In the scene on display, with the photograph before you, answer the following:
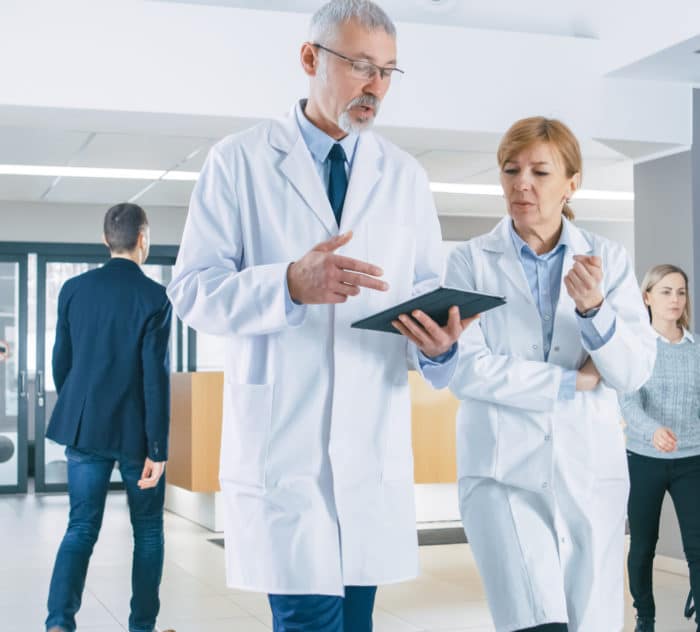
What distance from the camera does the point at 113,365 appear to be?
160 inches

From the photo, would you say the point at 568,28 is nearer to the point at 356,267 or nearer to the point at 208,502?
the point at 208,502

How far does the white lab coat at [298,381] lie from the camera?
6.34 ft

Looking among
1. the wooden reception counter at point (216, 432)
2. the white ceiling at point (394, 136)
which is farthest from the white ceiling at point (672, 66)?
the wooden reception counter at point (216, 432)

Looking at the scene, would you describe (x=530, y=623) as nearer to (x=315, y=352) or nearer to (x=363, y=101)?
(x=315, y=352)

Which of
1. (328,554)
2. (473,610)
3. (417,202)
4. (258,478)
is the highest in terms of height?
(417,202)

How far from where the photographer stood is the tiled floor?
5.05 meters

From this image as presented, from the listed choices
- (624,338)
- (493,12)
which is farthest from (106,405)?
(493,12)

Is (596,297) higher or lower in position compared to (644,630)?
higher

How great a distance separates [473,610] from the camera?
5.35 m

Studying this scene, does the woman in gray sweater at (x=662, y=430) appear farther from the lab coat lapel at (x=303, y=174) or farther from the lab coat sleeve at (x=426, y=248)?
the lab coat lapel at (x=303, y=174)

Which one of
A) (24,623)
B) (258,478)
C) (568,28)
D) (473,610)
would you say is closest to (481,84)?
(568,28)

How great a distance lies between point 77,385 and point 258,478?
7.49 feet

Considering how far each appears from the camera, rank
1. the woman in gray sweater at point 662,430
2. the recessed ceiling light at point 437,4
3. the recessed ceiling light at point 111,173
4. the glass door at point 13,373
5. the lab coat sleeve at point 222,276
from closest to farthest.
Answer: the lab coat sleeve at point 222,276 → the woman in gray sweater at point 662,430 → the recessed ceiling light at point 437,4 → the recessed ceiling light at point 111,173 → the glass door at point 13,373

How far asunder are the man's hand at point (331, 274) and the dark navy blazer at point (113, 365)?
7.79ft
